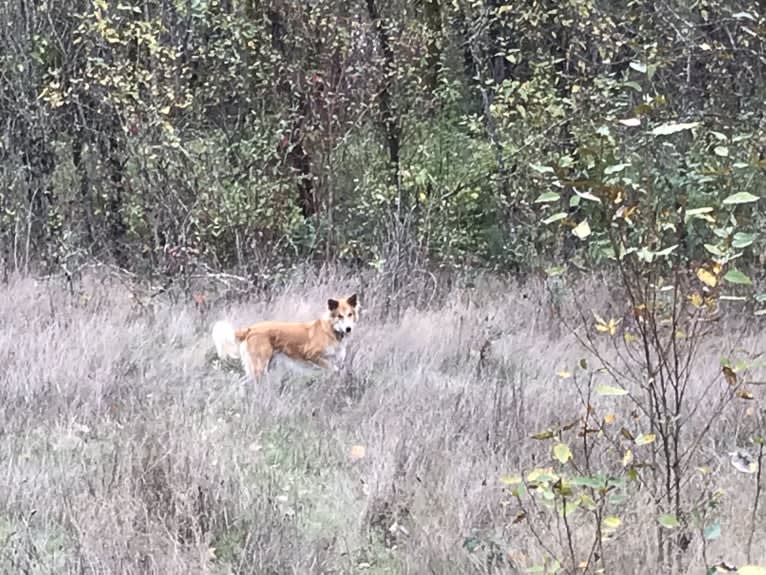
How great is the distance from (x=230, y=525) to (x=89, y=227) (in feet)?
23.3

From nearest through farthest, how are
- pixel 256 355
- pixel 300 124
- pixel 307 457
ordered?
pixel 307 457, pixel 256 355, pixel 300 124

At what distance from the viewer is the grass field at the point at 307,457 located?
3.38 m

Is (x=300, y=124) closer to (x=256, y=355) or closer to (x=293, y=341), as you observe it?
(x=293, y=341)

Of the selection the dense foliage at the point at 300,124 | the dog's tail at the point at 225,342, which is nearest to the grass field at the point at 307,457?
the dog's tail at the point at 225,342

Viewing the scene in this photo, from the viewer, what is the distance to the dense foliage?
29.0 ft

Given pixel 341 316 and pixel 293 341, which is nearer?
pixel 293 341

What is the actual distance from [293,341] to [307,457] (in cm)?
214

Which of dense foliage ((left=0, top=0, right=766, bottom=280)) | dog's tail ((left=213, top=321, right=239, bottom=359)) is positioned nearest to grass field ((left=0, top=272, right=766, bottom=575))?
dog's tail ((left=213, top=321, right=239, bottom=359))

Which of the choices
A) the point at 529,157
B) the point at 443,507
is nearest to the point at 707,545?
the point at 443,507

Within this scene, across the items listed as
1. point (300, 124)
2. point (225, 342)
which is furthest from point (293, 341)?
point (300, 124)

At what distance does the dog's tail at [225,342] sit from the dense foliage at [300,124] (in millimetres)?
2702

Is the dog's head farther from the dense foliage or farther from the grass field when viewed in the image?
the dense foliage

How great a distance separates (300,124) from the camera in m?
9.59

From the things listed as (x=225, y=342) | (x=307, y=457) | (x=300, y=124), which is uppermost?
(x=300, y=124)
